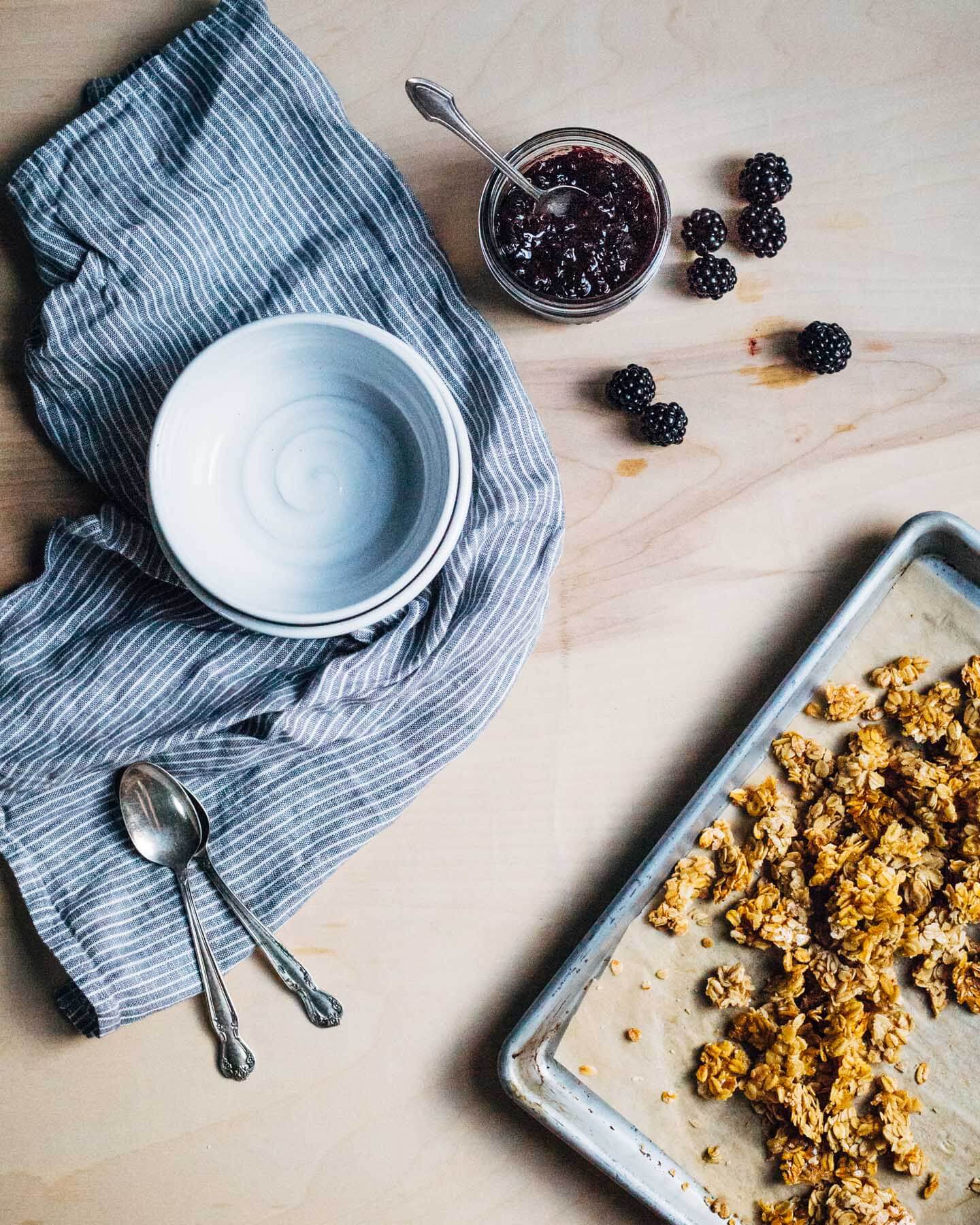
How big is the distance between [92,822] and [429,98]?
0.65 meters

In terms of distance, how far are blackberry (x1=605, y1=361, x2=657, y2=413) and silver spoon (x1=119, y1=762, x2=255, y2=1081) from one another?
0.49m

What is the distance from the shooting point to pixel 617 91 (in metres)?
0.86

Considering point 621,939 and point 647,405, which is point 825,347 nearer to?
point 647,405

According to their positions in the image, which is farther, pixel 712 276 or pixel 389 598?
pixel 712 276

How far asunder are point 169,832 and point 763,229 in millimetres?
714

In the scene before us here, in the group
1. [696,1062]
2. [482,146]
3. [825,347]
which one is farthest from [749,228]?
[696,1062]

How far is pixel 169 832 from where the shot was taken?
2.65 ft

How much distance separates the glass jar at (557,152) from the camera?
2.59ft

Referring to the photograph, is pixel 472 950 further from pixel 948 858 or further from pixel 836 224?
pixel 836 224

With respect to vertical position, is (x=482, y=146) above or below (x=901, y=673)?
above

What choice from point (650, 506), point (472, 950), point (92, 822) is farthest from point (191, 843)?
point (650, 506)

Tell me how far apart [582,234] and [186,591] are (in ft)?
1.43

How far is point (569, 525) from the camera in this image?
33.6 inches

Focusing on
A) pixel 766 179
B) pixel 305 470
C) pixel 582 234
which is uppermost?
pixel 766 179
